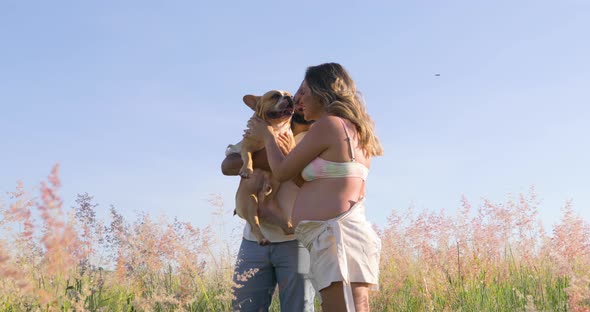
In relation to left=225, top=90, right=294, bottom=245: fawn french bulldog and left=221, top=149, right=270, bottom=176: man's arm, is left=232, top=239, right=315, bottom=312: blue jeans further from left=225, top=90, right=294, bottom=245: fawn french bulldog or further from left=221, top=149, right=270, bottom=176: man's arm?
left=221, top=149, right=270, bottom=176: man's arm

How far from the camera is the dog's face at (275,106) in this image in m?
4.05

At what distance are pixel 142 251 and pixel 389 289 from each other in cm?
260

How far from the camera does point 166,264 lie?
3928 mm

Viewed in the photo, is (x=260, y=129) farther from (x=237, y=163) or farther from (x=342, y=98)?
(x=237, y=163)

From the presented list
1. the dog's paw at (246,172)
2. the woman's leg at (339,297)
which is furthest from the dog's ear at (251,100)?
the woman's leg at (339,297)

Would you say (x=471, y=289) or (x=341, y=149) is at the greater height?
(x=341, y=149)

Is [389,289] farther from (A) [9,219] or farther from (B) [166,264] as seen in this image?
(A) [9,219]

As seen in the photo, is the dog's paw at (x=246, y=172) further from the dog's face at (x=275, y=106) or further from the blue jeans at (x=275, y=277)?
the blue jeans at (x=275, y=277)

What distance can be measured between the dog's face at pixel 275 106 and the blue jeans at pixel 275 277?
94 centimetres

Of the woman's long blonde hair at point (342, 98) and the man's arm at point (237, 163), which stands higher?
the woman's long blonde hair at point (342, 98)

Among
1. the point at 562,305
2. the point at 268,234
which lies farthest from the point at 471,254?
the point at 268,234

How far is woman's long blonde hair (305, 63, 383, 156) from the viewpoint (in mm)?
3201

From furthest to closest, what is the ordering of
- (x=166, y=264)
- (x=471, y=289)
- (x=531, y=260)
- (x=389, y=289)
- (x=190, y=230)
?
(x=531, y=260)
(x=389, y=289)
(x=471, y=289)
(x=190, y=230)
(x=166, y=264)

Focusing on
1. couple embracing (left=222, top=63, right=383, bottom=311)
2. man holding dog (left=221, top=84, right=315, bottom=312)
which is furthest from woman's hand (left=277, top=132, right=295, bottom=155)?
couple embracing (left=222, top=63, right=383, bottom=311)
